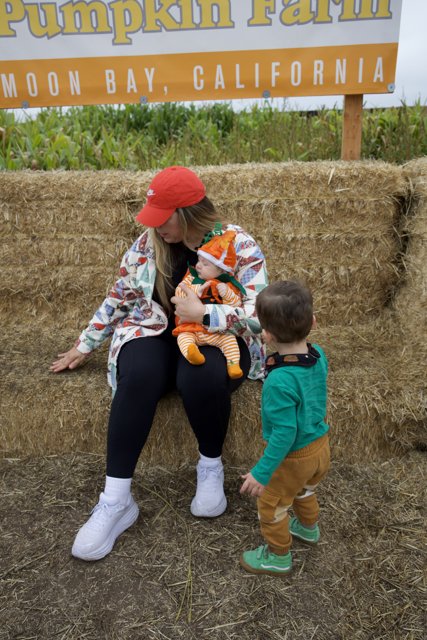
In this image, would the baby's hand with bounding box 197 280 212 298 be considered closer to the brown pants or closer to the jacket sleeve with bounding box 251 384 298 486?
the jacket sleeve with bounding box 251 384 298 486

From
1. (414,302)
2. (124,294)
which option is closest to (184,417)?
(124,294)

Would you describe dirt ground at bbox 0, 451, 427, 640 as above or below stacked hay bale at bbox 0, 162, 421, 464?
below

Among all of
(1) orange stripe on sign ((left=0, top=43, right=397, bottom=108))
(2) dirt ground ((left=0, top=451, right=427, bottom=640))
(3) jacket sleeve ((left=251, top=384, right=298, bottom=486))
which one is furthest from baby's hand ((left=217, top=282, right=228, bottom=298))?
(1) orange stripe on sign ((left=0, top=43, right=397, bottom=108))

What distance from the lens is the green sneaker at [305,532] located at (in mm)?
1742

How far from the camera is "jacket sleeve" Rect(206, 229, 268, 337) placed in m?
1.80

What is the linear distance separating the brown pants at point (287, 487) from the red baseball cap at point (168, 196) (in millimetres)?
866

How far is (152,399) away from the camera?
70.5 inches

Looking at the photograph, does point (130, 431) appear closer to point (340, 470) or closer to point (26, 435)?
point (26, 435)

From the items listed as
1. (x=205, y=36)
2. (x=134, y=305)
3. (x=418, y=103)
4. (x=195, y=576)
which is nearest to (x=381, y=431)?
(x=195, y=576)

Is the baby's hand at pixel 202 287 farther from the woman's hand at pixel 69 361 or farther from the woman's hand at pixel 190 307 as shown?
the woman's hand at pixel 69 361

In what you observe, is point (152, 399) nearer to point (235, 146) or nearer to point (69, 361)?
point (69, 361)

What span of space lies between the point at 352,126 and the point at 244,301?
1.51 m

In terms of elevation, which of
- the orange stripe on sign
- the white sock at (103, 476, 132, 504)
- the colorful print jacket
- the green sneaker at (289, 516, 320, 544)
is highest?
the orange stripe on sign

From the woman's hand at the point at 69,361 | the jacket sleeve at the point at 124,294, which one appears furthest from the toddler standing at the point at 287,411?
the woman's hand at the point at 69,361
